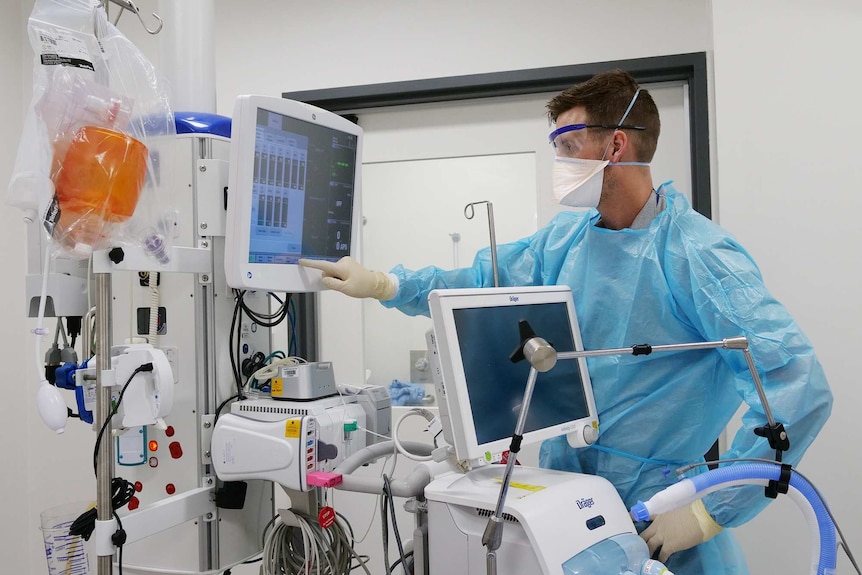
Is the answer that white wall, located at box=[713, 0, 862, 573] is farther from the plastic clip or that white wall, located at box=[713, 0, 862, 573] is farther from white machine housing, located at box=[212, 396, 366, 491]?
white machine housing, located at box=[212, 396, 366, 491]

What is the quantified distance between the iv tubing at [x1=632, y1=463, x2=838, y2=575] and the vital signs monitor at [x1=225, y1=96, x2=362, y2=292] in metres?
0.89

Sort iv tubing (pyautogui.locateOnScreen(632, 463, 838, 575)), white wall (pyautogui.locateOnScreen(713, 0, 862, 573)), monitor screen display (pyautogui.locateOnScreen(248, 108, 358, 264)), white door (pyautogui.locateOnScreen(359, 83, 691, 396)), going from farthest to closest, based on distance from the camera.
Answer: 1. white door (pyautogui.locateOnScreen(359, 83, 691, 396))
2. white wall (pyautogui.locateOnScreen(713, 0, 862, 573))
3. monitor screen display (pyautogui.locateOnScreen(248, 108, 358, 264))
4. iv tubing (pyautogui.locateOnScreen(632, 463, 838, 575))

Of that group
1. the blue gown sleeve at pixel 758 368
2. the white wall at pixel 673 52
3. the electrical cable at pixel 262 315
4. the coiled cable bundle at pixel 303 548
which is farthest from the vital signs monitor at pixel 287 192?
the white wall at pixel 673 52

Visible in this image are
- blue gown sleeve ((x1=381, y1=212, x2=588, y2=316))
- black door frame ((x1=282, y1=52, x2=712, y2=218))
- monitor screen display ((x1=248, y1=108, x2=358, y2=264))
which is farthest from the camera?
black door frame ((x1=282, y1=52, x2=712, y2=218))

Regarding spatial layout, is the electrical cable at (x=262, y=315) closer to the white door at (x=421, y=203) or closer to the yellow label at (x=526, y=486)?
the yellow label at (x=526, y=486)

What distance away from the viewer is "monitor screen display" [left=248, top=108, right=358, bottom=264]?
4.53 ft

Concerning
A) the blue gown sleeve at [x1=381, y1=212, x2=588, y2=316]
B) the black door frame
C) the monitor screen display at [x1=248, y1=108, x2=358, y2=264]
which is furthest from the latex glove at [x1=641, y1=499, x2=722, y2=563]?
the black door frame

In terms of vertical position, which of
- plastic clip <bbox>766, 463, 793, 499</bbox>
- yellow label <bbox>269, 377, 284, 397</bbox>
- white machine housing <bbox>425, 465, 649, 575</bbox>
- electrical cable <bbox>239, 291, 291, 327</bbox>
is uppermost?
electrical cable <bbox>239, 291, 291, 327</bbox>

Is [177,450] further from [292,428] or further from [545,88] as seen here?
[545,88]

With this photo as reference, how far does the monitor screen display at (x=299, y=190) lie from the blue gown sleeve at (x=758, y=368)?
852mm

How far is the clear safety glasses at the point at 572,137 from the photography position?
144 centimetres

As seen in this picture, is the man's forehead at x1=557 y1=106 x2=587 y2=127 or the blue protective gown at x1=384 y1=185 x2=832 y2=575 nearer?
the blue protective gown at x1=384 y1=185 x2=832 y2=575

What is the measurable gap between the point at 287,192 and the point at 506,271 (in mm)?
621

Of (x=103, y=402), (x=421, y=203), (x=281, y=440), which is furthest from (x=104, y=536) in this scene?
(x=421, y=203)
